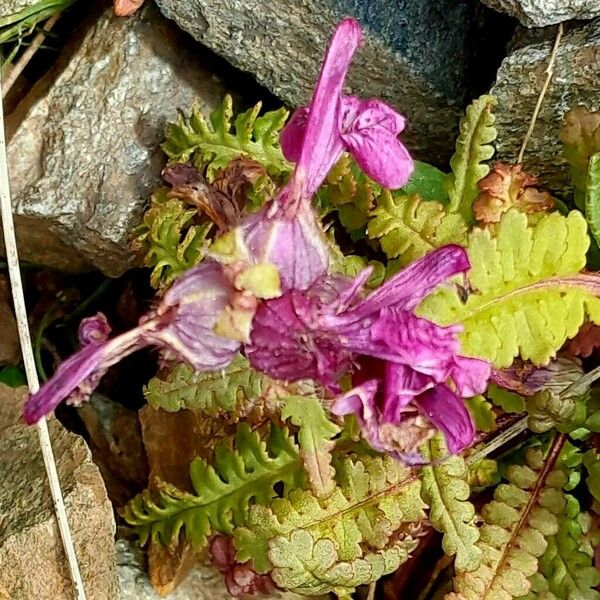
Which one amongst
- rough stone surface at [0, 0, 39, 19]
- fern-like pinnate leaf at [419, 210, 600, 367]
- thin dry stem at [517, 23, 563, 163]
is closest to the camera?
fern-like pinnate leaf at [419, 210, 600, 367]

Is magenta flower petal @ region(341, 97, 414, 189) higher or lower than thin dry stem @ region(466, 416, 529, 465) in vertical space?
higher

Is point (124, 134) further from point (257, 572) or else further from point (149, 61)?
point (257, 572)

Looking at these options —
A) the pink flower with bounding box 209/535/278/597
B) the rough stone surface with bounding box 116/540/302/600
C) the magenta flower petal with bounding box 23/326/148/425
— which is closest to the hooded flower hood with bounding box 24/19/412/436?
the magenta flower petal with bounding box 23/326/148/425

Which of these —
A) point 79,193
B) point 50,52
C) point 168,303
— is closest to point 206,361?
point 168,303

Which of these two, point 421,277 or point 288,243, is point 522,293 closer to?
point 421,277

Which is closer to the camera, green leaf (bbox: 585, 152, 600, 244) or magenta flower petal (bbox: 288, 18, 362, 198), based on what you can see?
magenta flower petal (bbox: 288, 18, 362, 198)

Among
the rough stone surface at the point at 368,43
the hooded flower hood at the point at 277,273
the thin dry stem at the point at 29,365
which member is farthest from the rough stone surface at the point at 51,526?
the rough stone surface at the point at 368,43

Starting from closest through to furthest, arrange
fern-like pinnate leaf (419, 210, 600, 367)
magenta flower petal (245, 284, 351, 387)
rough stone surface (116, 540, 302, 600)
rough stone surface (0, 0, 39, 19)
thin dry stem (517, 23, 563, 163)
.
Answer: magenta flower petal (245, 284, 351, 387), fern-like pinnate leaf (419, 210, 600, 367), thin dry stem (517, 23, 563, 163), rough stone surface (116, 540, 302, 600), rough stone surface (0, 0, 39, 19)

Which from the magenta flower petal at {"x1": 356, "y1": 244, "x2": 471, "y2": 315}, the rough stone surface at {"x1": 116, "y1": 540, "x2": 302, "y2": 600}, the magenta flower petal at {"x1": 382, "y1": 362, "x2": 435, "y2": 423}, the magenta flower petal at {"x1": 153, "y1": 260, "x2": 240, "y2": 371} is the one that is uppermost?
the magenta flower petal at {"x1": 356, "y1": 244, "x2": 471, "y2": 315}

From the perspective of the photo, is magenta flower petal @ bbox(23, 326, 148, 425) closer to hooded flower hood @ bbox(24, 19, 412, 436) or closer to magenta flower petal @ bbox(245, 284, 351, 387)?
hooded flower hood @ bbox(24, 19, 412, 436)
